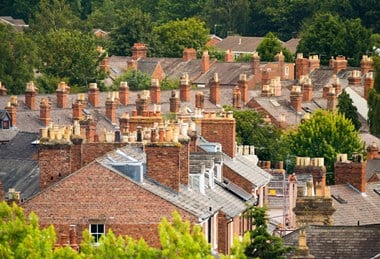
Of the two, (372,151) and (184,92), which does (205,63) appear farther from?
(372,151)

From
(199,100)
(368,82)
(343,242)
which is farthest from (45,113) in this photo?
(343,242)

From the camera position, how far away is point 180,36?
189250 mm

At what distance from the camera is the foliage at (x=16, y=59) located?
153 meters

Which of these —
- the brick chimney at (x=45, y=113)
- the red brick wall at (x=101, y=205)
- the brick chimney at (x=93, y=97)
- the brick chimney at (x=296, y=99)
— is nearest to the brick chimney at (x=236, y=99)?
the brick chimney at (x=296, y=99)

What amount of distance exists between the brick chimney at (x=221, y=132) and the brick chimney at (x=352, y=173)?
20.5 ft

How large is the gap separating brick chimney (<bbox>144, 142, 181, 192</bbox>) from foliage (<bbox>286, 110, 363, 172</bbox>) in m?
41.3

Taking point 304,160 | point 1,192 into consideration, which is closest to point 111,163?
point 1,192

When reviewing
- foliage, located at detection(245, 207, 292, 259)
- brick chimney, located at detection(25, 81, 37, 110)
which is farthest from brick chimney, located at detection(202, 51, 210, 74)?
foliage, located at detection(245, 207, 292, 259)

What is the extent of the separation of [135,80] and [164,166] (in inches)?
3680

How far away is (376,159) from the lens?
10506 centimetres

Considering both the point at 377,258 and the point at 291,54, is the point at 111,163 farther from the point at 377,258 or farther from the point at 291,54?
the point at 291,54

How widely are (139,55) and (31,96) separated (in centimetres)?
5025

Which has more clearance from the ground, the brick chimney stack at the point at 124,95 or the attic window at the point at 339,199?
the attic window at the point at 339,199

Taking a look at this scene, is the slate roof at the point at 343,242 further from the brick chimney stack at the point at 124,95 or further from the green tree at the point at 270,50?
the green tree at the point at 270,50
